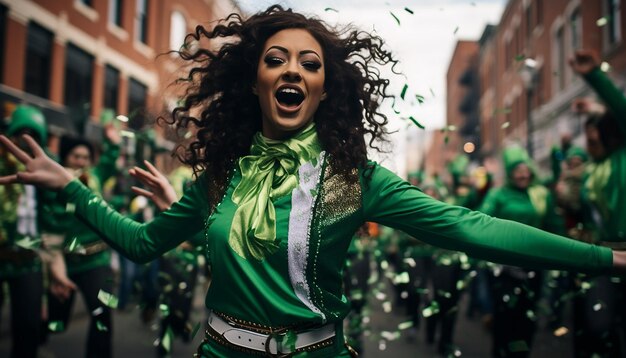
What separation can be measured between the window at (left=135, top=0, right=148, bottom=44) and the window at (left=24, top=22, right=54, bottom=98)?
506cm

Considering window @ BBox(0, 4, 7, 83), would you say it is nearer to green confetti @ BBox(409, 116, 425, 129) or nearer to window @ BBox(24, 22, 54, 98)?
window @ BBox(24, 22, 54, 98)

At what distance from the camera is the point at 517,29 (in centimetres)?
3148

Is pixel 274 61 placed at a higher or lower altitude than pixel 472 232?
higher

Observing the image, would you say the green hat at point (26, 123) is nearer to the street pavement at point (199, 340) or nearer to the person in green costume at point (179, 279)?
the person in green costume at point (179, 279)

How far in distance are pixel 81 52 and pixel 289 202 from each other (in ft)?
55.0

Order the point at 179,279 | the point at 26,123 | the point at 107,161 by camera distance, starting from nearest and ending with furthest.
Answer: the point at 26,123, the point at 107,161, the point at 179,279

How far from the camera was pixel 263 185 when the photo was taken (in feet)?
7.09

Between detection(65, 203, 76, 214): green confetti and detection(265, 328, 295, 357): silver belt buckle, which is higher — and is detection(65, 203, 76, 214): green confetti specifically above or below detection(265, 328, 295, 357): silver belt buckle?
above

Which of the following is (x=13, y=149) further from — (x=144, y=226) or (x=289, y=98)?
(x=289, y=98)

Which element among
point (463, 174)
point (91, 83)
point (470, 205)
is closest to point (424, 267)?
point (470, 205)

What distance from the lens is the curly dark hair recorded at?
2.32m

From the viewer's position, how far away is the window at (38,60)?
47.6 ft

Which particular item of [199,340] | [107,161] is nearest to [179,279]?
[199,340]

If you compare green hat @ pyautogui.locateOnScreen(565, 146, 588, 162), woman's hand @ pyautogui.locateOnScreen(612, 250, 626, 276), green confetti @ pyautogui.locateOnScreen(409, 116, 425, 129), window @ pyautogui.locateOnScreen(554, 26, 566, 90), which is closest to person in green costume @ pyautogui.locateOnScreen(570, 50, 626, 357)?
green confetti @ pyautogui.locateOnScreen(409, 116, 425, 129)
